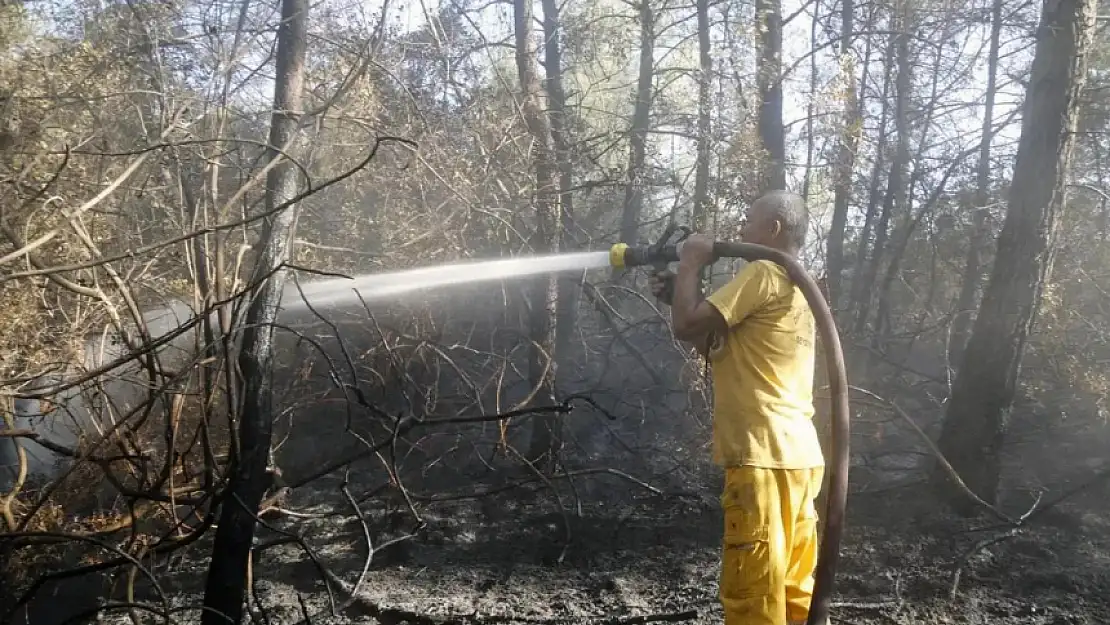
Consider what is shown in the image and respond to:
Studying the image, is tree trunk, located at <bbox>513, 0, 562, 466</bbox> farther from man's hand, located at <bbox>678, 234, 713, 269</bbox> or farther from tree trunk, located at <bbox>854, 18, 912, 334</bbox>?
tree trunk, located at <bbox>854, 18, 912, 334</bbox>

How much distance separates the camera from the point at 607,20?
8.88 m

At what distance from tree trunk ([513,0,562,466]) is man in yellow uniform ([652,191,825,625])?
3768 mm

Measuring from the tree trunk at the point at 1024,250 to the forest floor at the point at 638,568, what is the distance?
0.59 m

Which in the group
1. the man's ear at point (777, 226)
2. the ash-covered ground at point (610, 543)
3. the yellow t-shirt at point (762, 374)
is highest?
the man's ear at point (777, 226)

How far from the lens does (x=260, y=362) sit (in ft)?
13.0

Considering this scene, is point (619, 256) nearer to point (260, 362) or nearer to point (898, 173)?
point (260, 362)

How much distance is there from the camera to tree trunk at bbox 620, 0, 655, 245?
7441mm

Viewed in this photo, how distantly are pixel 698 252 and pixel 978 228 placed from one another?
312 inches

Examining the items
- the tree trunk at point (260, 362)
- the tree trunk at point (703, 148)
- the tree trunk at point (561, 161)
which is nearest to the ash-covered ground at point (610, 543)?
the tree trunk at point (260, 362)

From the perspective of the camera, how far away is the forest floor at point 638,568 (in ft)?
12.5

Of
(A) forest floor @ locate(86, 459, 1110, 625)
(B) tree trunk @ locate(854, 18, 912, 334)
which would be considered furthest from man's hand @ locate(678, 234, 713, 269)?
(B) tree trunk @ locate(854, 18, 912, 334)

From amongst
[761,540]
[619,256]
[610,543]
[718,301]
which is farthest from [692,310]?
[610,543]

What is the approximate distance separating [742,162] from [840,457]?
4.86m

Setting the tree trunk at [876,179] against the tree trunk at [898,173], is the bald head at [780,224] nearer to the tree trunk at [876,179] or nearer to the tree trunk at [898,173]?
the tree trunk at [876,179]
